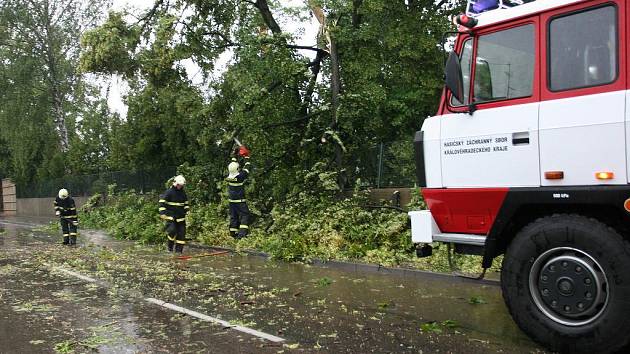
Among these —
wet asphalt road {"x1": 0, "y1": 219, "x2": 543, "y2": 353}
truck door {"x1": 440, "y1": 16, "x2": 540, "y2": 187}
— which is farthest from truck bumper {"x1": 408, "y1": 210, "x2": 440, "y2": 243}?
wet asphalt road {"x1": 0, "y1": 219, "x2": 543, "y2": 353}

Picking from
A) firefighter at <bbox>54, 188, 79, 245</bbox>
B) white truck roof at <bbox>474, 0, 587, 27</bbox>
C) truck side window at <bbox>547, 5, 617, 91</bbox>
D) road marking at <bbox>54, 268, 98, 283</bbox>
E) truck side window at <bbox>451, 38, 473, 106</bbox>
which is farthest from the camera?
firefighter at <bbox>54, 188, 79, 245</bbox>

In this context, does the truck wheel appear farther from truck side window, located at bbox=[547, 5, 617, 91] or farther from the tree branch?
the tree branch

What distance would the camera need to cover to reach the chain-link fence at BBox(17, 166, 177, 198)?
20984mm

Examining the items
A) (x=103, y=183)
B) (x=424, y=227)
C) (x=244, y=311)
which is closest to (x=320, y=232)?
(x=244, y=311)

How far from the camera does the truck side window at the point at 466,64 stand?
211 inches

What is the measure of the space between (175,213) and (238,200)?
158 centimetres

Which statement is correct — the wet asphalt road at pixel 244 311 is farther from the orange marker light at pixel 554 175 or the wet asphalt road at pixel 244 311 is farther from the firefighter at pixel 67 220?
the firefighter at pixel 67 220

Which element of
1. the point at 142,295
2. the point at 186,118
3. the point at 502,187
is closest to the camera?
the point at 502,187

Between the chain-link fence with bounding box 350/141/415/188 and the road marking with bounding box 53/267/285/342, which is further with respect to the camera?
the chain-link fence with bounding box 350/141/415/188

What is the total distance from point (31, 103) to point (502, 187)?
29.8 meters

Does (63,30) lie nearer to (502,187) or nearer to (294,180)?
(294,180)

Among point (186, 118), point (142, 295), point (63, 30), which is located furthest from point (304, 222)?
point (63, 30)

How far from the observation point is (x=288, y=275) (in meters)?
9.48

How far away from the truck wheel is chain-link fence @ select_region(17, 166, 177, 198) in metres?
16.4
